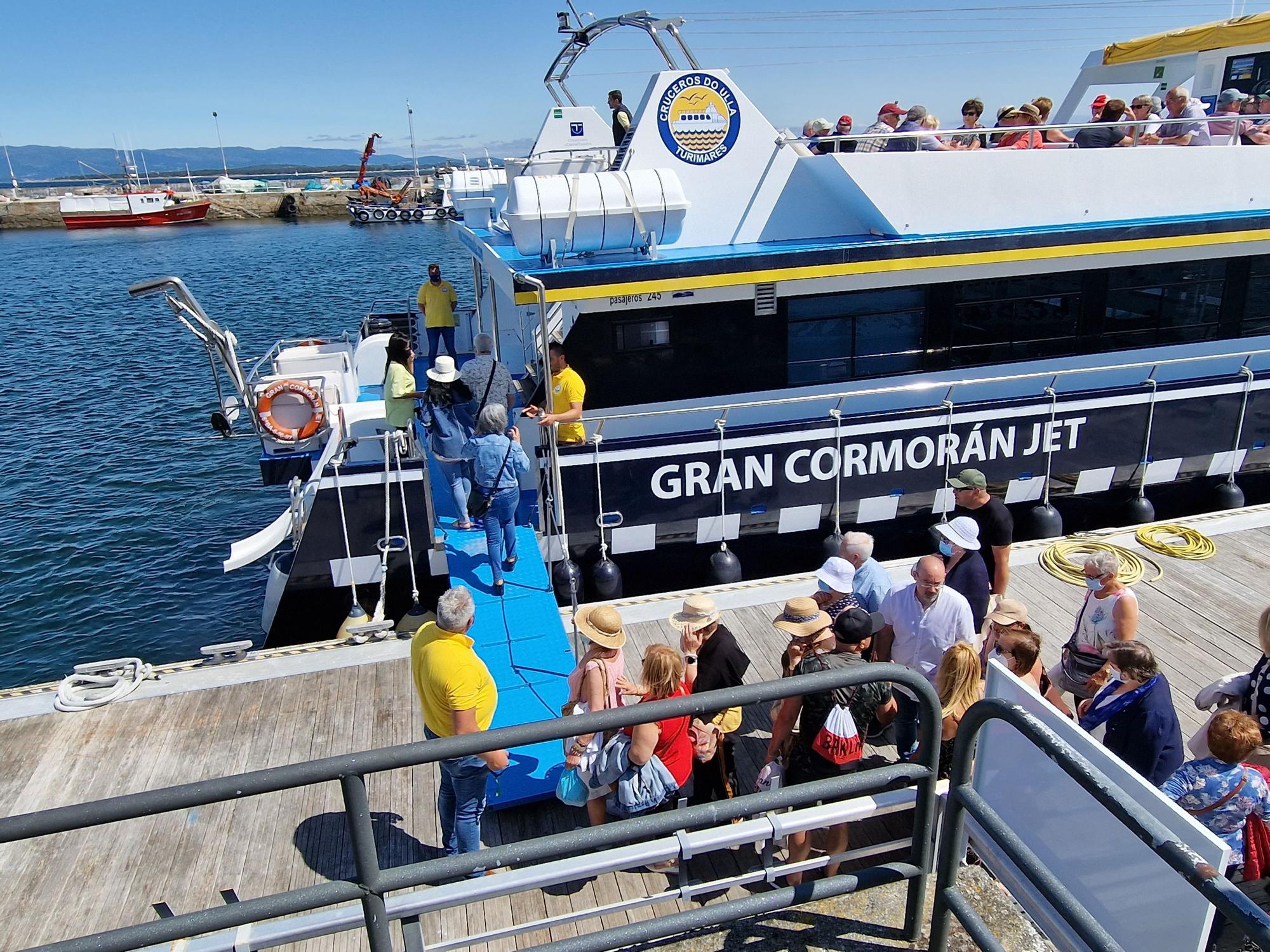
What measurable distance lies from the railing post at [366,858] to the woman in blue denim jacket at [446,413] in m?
4.66

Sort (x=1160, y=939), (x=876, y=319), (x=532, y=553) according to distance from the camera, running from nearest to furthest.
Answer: (x=1160, y=939)
(x=532, y=553)
(x=876, y=319)

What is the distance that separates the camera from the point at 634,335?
23.9ft

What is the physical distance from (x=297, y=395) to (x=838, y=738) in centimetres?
555

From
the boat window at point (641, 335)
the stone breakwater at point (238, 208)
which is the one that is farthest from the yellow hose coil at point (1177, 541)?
the stone breakwater at point (238, 208)

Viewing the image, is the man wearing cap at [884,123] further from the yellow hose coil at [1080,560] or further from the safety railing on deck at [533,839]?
the safety railing on deck at [533,839]

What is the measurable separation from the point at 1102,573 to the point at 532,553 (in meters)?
3.82

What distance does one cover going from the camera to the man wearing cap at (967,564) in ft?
16.4

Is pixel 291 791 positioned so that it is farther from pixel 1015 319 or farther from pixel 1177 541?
pixel 1015 319

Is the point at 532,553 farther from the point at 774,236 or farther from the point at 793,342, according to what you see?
the point at 774,236

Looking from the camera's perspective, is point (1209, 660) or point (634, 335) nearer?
point (1209, 660)

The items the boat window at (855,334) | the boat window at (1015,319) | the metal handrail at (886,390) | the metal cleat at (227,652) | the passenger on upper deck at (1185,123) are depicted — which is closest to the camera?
the metal cleat at (227,652)

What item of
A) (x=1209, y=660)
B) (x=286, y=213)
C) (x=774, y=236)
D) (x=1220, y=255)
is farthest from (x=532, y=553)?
(x=286, y=213)

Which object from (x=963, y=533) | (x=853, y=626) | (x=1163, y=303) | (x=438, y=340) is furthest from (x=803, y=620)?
(x=438, y=340)

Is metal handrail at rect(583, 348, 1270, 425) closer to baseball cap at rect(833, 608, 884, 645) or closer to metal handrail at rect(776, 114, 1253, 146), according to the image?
metal handrail at rect(776, 114, 1253, 146)
